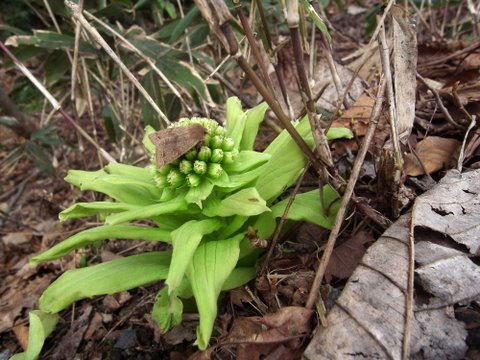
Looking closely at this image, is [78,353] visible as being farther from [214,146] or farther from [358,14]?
[358,14]

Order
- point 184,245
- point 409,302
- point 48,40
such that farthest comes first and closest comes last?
point 48,40, point 184,245, point 409,302

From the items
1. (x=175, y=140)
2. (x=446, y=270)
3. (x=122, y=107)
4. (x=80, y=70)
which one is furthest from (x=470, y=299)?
(x=80, y=70)

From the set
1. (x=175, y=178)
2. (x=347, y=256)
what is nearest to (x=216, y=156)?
(x=175, y=178)

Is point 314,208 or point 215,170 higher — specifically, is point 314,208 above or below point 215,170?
below

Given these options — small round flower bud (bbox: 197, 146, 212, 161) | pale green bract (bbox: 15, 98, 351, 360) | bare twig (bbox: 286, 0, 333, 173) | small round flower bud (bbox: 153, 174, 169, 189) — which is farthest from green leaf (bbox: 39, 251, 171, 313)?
bare twig (bbox: 286, 0, 333, 173)

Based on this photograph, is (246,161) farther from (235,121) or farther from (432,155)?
(432,155)

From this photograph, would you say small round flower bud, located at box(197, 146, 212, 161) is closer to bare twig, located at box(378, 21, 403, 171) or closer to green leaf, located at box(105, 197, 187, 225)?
green leaf, located at box(105, 197, 187, 225)

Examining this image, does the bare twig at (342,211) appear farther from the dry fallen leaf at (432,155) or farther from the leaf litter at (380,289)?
the dry fallen leaf at (432,155)
